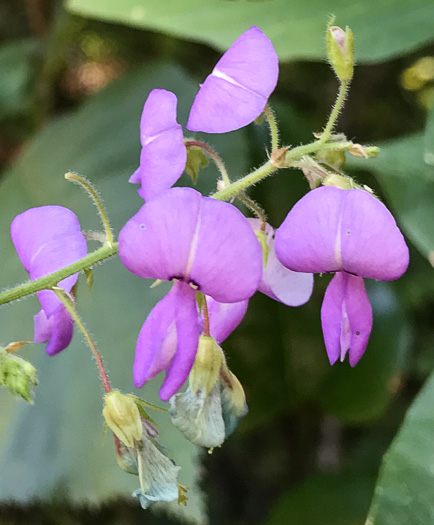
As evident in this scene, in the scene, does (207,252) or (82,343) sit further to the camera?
(82,343)

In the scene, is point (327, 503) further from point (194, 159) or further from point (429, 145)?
point (194, 159)


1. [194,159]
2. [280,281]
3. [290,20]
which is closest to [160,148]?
[194,159]

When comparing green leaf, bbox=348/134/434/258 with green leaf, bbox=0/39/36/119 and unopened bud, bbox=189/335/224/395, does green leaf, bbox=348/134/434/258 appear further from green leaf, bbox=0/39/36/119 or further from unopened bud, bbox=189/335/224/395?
green leaf, bbox=0/39/36/119

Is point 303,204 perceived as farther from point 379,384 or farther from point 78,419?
point 379,384

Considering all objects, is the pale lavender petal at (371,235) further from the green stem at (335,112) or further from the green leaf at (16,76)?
the green leaf at (16,76)

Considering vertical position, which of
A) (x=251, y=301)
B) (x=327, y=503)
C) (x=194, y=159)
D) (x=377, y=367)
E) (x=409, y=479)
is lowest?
(x=327, y=503)

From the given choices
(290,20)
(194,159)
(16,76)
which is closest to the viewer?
(194,159)

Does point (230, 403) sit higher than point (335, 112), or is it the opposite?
point (335, 112)

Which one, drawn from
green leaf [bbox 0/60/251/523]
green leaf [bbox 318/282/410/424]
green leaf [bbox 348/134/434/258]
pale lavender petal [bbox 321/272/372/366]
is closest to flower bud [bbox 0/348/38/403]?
pale lavender petal [bbox 321/272/372/366]
